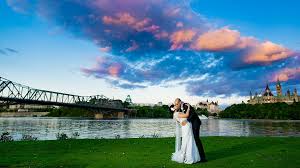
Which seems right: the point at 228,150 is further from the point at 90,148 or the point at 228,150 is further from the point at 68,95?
the point at 68,95

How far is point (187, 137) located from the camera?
15562mm

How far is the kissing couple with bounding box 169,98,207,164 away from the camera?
50.0ft

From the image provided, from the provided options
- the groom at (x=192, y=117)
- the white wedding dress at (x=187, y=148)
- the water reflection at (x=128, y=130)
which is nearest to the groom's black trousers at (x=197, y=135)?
the groom at (x=192, y=117)

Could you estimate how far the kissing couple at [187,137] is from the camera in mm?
15234

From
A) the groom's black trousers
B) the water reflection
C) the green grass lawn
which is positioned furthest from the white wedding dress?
the water reflection

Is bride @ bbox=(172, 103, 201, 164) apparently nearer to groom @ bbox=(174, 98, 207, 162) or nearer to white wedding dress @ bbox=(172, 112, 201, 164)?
white wedding dress @ bbox=(172, 112, 201, 164)

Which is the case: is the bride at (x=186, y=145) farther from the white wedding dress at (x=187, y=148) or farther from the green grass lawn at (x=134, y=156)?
A: the green grass lawn at (x=134, y=156)

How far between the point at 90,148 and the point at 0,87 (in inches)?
3730

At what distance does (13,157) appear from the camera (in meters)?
16.3

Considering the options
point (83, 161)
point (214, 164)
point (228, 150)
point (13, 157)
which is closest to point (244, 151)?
point (228, 150)

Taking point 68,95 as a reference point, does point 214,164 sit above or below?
below

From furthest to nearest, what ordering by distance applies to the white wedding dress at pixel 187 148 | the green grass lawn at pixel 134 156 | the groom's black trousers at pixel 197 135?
1. the groom's black trousers at pixel 197 135
2. the white wedding dress at pixel 187 148
3. the green grass lawn at pixel 134 156

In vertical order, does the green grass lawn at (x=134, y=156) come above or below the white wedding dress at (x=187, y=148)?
below

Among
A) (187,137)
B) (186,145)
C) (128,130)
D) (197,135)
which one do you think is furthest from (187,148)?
(128,130)
